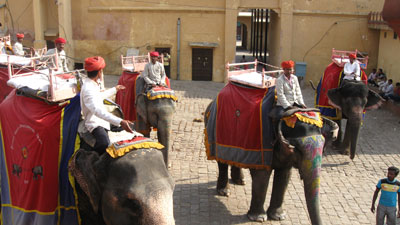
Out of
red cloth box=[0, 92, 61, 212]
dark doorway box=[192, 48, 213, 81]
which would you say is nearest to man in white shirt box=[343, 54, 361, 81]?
red cloth box=[0, 92, 61, 212]

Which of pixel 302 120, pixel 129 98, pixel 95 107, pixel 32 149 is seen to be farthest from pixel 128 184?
pixel 129 98

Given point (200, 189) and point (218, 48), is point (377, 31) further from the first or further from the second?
point (200, 189)

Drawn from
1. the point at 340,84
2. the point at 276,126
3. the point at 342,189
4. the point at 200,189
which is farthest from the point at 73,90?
the point at 340,84

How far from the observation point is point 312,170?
22.4 ft

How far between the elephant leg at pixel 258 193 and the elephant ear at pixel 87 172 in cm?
383

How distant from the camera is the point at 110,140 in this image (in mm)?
5246

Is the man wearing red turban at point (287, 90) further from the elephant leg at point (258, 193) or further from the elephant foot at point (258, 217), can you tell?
the elephant foot at point (258, 217)

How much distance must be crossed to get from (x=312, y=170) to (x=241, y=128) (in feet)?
5.71

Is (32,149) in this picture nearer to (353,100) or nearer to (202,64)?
(353,100)

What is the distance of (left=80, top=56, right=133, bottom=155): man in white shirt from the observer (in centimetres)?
503

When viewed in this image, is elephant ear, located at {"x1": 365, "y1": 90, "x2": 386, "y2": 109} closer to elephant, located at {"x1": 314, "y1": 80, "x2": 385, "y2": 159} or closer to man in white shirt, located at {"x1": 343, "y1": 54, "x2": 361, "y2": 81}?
elephant, located at {"x1": 314, "y1": 80, "x2": 385, "y2": 159}

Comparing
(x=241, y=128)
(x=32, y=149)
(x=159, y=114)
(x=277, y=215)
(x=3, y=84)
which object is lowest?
(x=277, y=215)

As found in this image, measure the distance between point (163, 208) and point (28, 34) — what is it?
76.7 feet

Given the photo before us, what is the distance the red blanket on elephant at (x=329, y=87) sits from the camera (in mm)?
12875
